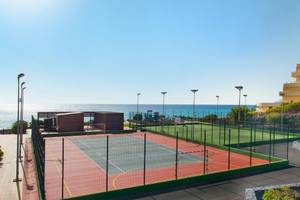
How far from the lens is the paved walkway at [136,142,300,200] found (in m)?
12.4

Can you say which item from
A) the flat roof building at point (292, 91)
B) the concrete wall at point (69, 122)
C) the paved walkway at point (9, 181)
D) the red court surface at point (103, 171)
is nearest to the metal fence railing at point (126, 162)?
the red court surface at point (103, 171)

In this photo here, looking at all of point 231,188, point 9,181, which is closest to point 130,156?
point 9,181

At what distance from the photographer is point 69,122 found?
3650cm

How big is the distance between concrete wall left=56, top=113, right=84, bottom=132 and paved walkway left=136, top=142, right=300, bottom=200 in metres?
26.3

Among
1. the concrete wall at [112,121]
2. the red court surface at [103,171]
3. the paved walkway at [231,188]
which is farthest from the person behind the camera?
the concrete wall at [112,121]

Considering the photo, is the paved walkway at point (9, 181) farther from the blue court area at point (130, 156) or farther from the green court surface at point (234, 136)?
the green court surface at point (234, 136)

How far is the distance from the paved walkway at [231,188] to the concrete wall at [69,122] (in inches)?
1036

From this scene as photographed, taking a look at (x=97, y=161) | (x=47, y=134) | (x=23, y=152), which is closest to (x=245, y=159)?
(x=97, y=161)

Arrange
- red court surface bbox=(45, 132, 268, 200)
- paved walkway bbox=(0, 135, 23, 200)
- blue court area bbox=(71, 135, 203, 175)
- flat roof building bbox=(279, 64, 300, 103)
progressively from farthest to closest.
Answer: flat roof building bbox=(279, 64, 300, 103) < blue court area bbox=(71, 135, 203, 175) < red court surface bbox=(45, 132, 268, 200) < paved walkway bbox=(0, 135, 23, 200)

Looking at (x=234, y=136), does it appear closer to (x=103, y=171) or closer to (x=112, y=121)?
(x=112, y=121)

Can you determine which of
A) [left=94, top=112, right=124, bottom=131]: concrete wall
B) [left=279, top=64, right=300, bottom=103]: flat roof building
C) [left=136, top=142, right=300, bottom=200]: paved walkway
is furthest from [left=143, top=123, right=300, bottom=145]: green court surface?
[left=279, top=64, right=300, bottom=103]: flat roof building

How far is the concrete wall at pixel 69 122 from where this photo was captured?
3591 cm

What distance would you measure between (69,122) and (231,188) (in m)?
27.9

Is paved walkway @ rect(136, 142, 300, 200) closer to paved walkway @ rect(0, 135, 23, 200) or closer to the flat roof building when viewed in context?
paved walkway @ rect(0, 135, 23, 200)
